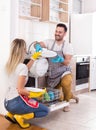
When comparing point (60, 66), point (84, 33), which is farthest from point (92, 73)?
point (60, 66)

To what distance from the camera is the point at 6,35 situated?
115 inches

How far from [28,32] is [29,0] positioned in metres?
0.54

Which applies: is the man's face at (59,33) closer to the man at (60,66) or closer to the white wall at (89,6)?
the man at (60,66)

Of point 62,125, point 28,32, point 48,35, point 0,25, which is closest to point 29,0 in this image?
point 28,32

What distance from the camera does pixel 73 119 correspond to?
2979 millimetres

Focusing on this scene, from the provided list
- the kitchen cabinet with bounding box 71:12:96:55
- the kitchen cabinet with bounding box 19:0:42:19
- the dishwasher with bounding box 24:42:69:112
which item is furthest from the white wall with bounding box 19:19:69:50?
the dishwasher with bounding box 24:42:69:112

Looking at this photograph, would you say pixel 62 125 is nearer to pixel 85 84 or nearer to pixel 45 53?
pixel 45 53

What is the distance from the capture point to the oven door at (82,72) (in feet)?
14.7

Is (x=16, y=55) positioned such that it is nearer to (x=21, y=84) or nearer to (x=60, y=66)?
(x=21, y=84)

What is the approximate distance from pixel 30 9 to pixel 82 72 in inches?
64.4

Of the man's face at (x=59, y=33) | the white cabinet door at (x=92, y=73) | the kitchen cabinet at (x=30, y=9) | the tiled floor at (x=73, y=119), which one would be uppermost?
the kitchen cabinet at (x=30, y=9)

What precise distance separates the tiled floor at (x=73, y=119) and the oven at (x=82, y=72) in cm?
85

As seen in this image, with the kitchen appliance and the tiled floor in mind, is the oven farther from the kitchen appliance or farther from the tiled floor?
the tiled floor

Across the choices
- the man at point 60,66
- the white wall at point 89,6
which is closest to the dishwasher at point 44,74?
the man at point 60,66
